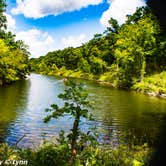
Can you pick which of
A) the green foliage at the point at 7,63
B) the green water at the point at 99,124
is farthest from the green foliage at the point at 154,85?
the green foliage at the point at 7,63

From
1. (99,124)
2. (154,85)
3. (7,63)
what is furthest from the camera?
(7,63)

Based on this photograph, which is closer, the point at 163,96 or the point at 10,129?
the point at 10,129

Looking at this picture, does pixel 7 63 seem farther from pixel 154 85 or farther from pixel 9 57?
pixel 154 85

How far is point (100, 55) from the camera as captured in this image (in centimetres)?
11731

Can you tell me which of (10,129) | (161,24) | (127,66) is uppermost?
(127,66)

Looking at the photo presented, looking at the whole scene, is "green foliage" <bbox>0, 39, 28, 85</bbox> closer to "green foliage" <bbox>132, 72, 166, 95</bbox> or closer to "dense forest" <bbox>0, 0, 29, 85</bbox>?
"dense forest" <bbox>0, 0, 29, 85</bbox>

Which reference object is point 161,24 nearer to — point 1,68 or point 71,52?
point 1,68

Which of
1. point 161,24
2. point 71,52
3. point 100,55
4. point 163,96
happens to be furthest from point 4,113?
point 71,52

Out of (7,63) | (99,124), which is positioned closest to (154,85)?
(7,63)

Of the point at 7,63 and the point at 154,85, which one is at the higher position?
the point at 7,63

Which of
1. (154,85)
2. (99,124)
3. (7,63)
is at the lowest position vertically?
(99,124)

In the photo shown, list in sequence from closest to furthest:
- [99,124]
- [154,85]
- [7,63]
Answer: [99,124], [154,85], [7,63]

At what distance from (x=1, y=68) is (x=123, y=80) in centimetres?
2639

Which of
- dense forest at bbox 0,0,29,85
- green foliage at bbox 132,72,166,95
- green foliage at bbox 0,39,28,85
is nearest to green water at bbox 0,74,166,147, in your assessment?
dense forest at bbox 0,0,29,85
